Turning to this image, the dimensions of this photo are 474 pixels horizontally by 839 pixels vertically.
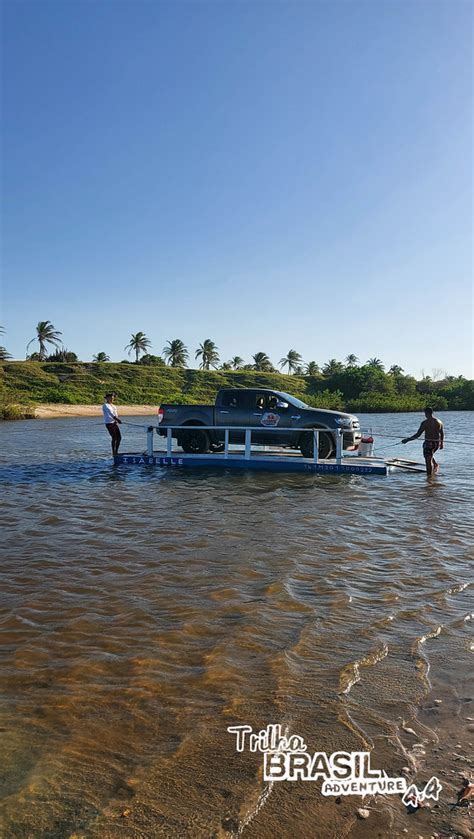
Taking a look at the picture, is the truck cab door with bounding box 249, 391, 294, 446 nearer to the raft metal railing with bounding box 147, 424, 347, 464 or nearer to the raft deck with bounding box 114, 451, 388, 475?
the raft metal railing with bounding box 147, 424, 347, 464

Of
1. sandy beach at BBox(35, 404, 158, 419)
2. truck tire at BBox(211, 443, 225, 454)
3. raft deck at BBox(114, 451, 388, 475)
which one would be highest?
sandy beach at BBox(35, 404, 158, 419)

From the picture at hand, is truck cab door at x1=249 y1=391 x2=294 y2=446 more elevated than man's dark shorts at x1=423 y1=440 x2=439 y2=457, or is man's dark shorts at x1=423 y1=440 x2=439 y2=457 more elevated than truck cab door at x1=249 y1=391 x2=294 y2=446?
truck cab door at x1=249 y1=391 x2=294 y2=446

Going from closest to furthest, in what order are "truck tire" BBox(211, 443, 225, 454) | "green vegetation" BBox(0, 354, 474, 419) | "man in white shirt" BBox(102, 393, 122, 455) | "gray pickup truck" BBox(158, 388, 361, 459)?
1. "gray pickup truck" BBox(158, 388, 361, 459)
2. "man in white shirt" BBox(102, 393, 122, 455)
3. "truck tire" BBox(211, 443, 225, 454)
4. "green vegetation" BBox(0, 354, 474, 419)

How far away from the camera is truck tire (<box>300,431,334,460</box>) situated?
47.1 feet

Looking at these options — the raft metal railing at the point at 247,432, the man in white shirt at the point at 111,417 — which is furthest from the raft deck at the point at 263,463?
the man in white shirt at the point at 111,417

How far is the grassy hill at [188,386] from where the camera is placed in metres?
63.6

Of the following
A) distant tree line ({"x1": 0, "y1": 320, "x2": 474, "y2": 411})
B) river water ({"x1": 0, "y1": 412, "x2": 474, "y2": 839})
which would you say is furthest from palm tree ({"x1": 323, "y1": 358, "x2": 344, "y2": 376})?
river water ({"x1": 0, "y1": 412, "x2": 474, "y2": 839})

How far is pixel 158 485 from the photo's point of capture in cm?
1200

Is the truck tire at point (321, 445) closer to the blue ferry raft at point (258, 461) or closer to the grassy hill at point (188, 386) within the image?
the blue ferry raft at point (258, 461)

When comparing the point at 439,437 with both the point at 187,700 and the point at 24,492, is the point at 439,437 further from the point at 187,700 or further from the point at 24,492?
the point at 187,700

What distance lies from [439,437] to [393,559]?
301 inches

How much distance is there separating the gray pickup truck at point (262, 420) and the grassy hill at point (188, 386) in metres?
45.3

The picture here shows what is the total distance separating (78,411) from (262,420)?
40260mm

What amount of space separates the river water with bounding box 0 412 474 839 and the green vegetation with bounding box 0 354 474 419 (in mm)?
52559
